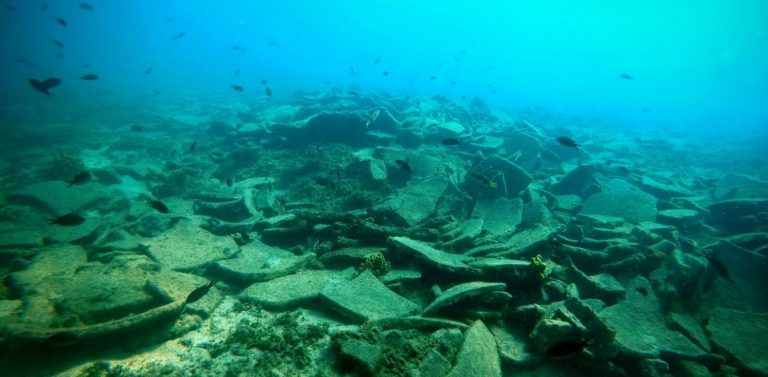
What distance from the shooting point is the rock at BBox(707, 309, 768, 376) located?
4785 mm

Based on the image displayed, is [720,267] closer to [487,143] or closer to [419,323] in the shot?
[419,323]

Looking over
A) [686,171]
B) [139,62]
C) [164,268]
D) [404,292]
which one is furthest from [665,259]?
[139,62]

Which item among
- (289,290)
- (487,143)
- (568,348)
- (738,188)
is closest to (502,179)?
(487,143)

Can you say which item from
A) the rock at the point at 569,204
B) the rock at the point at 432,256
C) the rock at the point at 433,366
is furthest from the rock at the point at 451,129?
the rock at the point at 433,366

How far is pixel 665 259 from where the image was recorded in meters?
6.93

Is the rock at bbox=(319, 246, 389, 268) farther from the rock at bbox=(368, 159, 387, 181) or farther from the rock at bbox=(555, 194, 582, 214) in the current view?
the rock at bbox=(555, 194, 582, 214)

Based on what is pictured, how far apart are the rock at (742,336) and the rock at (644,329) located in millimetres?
572

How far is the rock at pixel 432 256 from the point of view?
556 centimetres

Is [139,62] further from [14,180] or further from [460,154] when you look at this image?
[460,154]

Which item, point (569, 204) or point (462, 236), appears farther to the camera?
point (569, 204)

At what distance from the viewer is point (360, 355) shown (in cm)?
387

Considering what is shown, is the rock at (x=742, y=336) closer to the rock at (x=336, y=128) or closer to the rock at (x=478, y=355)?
the rock at (x=478, y=355)

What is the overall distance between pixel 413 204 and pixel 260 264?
3.80 m

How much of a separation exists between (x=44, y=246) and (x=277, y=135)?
29.3ft
